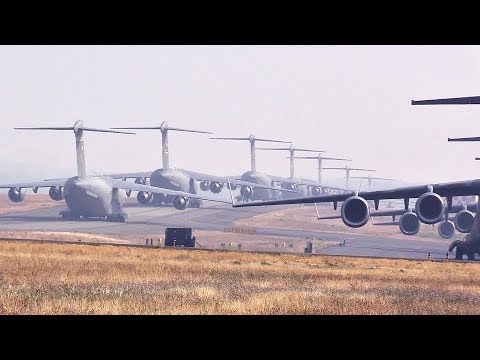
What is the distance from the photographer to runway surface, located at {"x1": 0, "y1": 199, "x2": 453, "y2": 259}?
8225 cm

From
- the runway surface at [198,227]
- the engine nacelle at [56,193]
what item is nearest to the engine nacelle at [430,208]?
the runway surface at [198,227]

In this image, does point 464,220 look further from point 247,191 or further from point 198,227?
point 247,191

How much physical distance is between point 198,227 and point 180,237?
142 ft

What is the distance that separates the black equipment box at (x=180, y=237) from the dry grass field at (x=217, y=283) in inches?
626

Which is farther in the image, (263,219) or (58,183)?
(263,219)

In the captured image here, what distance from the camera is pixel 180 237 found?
57.8 meters

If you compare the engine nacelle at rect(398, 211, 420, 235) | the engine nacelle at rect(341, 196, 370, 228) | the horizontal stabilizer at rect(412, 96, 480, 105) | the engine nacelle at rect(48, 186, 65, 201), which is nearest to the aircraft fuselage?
the engine nacelle at rect(48, 186, 65, 201)

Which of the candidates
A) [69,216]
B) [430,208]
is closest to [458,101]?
[430,208]

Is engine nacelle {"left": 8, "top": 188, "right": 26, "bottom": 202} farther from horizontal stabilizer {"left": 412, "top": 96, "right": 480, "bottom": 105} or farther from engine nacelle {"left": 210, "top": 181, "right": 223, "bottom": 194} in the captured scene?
horizontal stabilizer {"left": 412, "top": 96, "right": 480, "bottom": 105}

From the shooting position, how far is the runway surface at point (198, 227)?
82.2 meters
